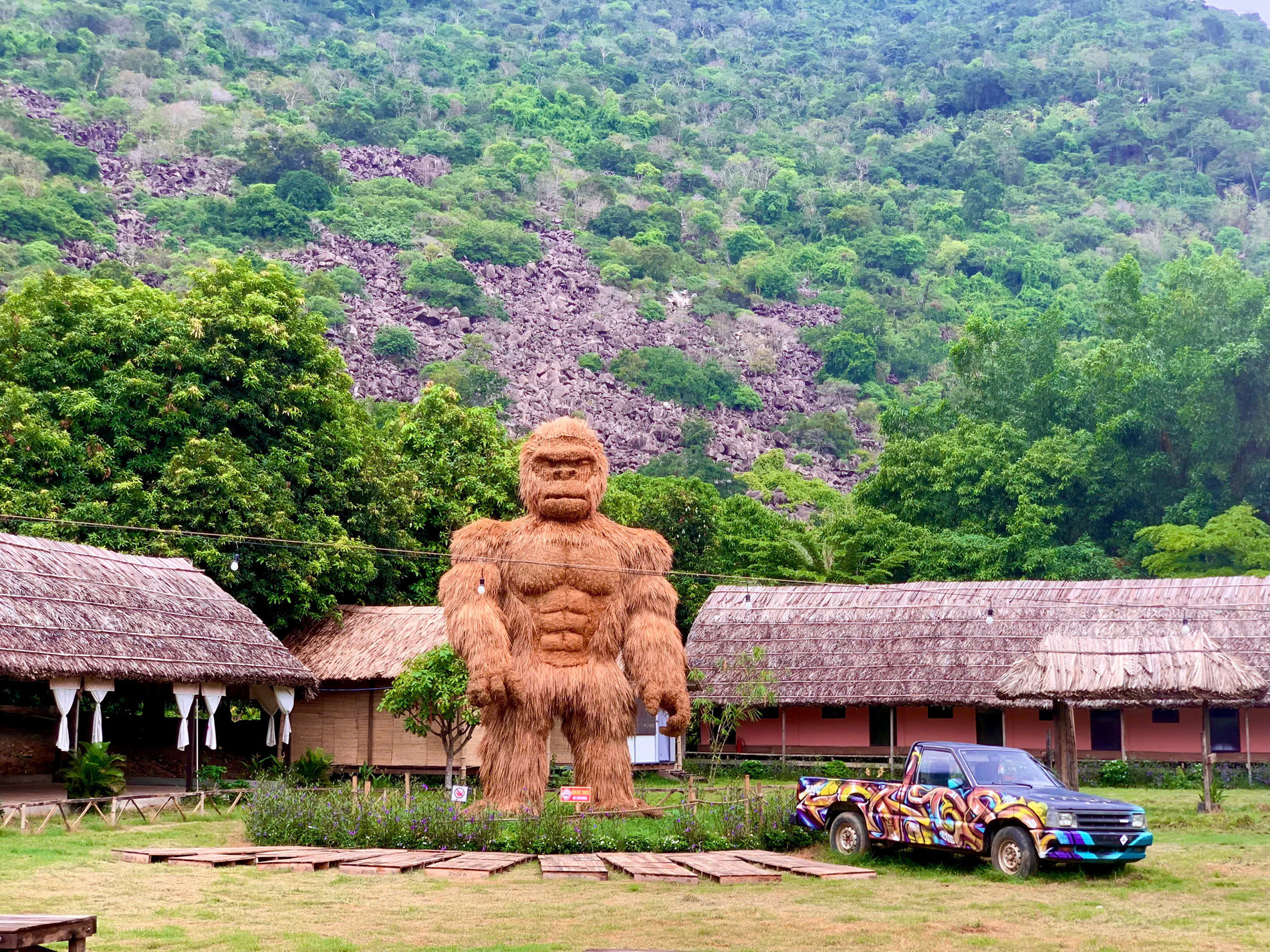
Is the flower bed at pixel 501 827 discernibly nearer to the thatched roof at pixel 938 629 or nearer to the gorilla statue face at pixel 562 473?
the gorilla statue face at pixel 562 473

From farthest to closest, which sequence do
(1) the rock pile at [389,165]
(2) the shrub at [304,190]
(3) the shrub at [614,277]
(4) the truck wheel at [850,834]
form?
(1) the rock pile at [389,165]
(3) the shrub at [614,277]
(2) the shrub at [304,190]
(4) the truck wheel at [850,834]

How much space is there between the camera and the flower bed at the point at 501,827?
14688 millimetres

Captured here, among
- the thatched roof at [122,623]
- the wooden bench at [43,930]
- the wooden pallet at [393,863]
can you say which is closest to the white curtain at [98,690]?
the thatched roof at [122,623]

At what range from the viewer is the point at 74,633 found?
1902cm

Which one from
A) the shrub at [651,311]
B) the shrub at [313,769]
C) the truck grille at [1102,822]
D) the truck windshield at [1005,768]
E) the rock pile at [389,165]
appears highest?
the rock pile at [389,165]

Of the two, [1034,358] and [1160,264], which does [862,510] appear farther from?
[1160,264]

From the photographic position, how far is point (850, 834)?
14.6 metres

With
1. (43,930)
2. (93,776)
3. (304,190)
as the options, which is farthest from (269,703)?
(304,190)

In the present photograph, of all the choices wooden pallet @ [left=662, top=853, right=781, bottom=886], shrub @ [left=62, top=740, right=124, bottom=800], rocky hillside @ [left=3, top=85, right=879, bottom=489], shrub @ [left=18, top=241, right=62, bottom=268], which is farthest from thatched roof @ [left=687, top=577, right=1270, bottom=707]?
shrub @ [left=18, top=241, right=62, bottom=268]

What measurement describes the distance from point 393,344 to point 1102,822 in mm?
83761

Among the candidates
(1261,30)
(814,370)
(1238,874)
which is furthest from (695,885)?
(1261,30)

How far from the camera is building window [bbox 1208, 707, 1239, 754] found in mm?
27000

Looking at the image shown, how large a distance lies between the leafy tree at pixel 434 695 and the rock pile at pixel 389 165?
4089 inches

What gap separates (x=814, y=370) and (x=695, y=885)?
94136 millimetres
